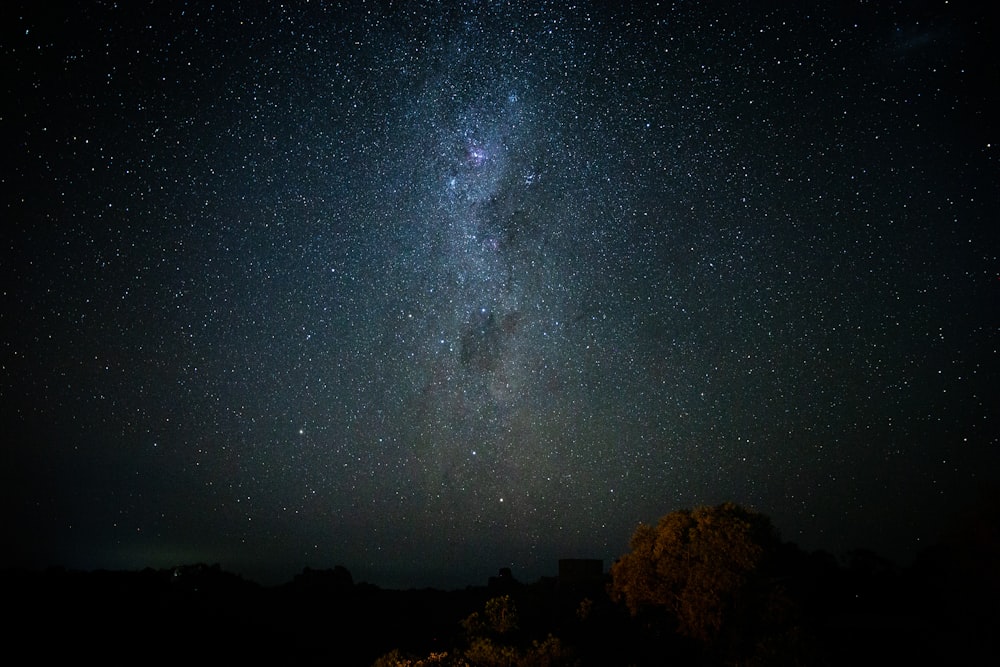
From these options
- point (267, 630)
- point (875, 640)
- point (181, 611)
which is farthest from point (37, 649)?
point (875, 640)

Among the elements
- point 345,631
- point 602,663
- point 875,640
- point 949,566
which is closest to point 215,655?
point 345,631

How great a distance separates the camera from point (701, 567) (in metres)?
14.4

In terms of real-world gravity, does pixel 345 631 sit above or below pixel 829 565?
below

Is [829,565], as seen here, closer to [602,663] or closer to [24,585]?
[602,663]

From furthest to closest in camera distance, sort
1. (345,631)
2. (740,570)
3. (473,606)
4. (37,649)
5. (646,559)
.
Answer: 1. (473,606)
2. (345,631)
3. (37,649)
4. (646,559)
5. (740,570)

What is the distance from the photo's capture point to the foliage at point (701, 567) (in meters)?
14.0

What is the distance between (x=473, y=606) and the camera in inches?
1176

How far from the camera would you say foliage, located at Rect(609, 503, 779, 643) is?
552 inches

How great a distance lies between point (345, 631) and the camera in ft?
84.2

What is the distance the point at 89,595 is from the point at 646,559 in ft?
67.8

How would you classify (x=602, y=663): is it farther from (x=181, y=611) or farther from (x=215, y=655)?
(x=181, y=611)

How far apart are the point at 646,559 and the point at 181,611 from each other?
18.0 m

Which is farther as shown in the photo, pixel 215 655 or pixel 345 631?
pixel 345 631

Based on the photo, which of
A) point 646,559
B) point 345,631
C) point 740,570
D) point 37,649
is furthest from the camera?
point 345,631
